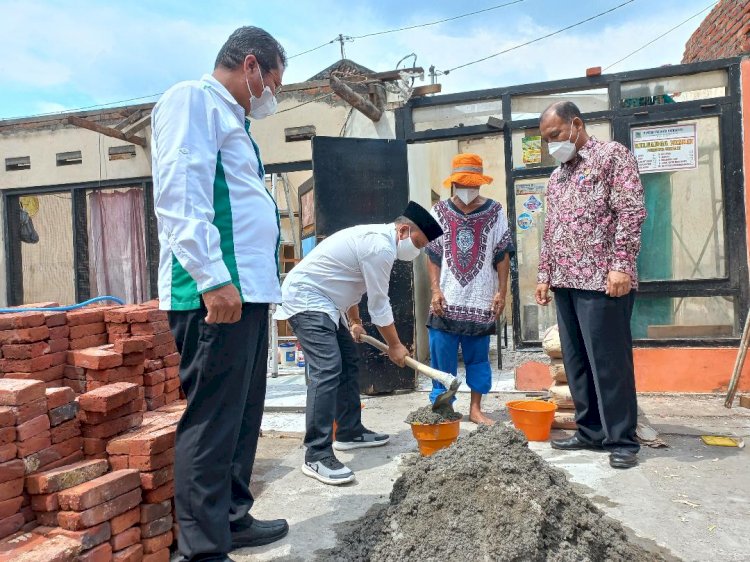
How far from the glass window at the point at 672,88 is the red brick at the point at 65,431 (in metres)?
4.94

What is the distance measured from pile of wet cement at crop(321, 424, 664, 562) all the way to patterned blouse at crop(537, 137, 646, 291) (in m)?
1.30

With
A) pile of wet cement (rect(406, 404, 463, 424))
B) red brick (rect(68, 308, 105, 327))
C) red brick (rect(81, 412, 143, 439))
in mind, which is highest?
red brick (rect(68, 308, 105, 327))

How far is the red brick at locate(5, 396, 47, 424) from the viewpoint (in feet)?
6.65

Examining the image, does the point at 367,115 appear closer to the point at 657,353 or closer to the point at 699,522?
the point at 657,353

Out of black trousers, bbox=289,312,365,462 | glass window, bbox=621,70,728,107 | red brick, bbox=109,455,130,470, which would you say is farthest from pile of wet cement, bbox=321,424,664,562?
glass window, bbox=621,70,728,107

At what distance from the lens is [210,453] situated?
2.04 m

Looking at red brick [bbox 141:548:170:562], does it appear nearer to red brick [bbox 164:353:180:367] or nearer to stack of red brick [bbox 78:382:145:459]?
stack of red brick [bbox 78:382:145:459]

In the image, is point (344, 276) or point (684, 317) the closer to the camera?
point (344, 276)

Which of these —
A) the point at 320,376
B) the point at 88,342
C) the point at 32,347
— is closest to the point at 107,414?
the point at 32,347

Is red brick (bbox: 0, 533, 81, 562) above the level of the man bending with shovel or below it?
below

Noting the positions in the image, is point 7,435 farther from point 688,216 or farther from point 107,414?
point 688,216

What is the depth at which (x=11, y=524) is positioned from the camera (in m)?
1.98

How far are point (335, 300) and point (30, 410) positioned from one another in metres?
1.73

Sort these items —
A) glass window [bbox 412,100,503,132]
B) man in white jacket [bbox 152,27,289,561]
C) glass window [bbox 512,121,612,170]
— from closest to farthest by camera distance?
1. man in white jacket [bbox 152,27,289,561]
2. glass window [bbox 512,121,612,170]
3. glass window [bbox 412,100,503,132]
